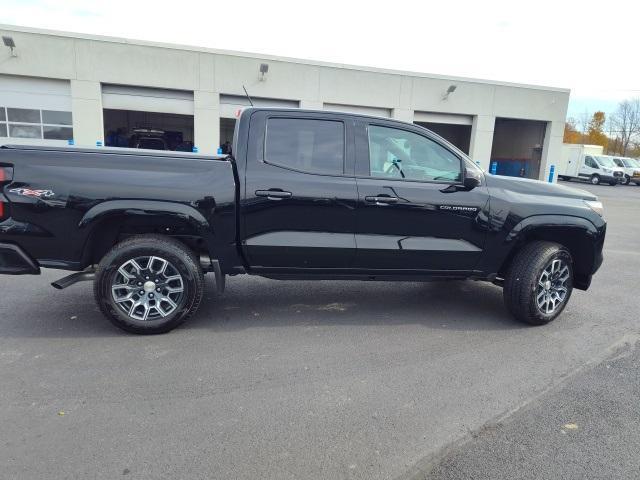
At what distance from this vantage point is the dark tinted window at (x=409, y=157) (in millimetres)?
4320

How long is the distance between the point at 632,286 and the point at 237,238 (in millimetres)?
5479

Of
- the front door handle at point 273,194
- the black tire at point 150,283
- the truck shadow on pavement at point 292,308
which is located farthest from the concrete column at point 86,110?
the front door handle at point 273,194

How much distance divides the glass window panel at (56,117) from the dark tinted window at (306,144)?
60.8 ft

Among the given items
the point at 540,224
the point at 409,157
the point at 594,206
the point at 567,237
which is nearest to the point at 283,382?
the point at 409,157

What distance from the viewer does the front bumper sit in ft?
12.4

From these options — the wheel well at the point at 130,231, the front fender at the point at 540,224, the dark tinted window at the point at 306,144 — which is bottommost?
the wheel well at the point at 130,231

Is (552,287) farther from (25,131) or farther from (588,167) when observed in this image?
(588,167)

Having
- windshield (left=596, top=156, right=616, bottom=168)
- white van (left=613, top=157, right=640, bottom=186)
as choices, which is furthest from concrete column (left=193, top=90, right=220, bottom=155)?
white van (left=613, top=157, right=640, bottom=186)

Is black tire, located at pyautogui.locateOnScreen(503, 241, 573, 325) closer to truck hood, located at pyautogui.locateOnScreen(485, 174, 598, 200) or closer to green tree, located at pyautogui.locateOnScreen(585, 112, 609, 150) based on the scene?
truck hood, located at pyautogui.locateOnScreen(485, 174, 598, 200)

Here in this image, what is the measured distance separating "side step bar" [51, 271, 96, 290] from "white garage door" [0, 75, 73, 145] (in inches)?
697

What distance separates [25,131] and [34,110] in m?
0.99

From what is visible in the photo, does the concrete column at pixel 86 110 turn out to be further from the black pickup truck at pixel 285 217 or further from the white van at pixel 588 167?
the white van at pixel 588 167

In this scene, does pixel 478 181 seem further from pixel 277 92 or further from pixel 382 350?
pixel 277 92

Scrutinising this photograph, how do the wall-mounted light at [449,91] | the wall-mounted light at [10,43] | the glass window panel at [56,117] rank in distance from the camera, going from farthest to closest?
the wall-mounted light at [449,91] → the glass window panel at [56,117] → the wall-mounted light at [10,43]
